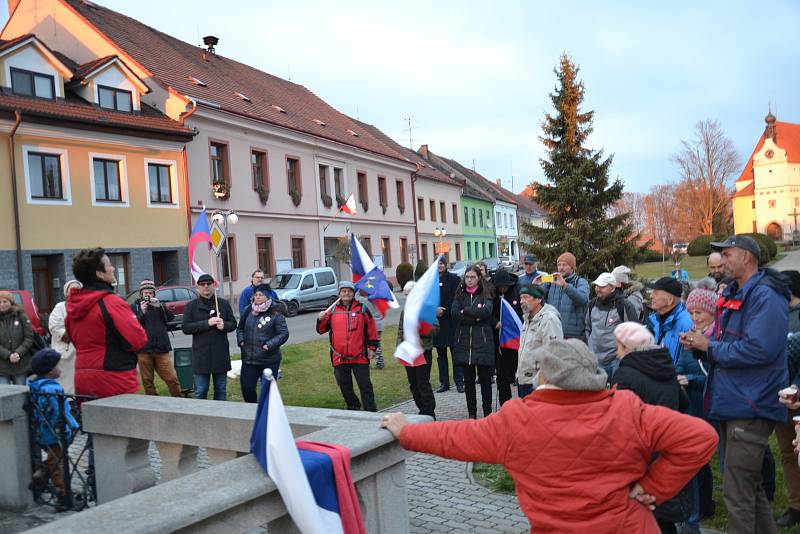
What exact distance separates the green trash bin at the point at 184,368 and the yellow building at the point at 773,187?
264 ft

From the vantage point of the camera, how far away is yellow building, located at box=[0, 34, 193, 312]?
20.7 m

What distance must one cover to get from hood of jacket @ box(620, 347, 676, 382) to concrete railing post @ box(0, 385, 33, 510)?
4.32 metres

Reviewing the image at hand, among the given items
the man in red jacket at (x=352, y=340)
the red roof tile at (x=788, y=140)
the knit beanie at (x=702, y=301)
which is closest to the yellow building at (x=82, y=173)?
the man in red jacket at (x=352, y=340)

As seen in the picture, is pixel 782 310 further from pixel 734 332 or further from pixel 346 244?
pixel 346 244

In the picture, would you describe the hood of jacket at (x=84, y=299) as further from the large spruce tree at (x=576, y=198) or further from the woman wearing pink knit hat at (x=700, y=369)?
the large spruce tree at (x=576, y=198)

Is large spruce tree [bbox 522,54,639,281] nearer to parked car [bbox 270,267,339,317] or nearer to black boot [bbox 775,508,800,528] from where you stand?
parked car [bbox 270,267,339,317]

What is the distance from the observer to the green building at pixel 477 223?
55.0 metres

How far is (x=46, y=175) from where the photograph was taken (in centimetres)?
2175

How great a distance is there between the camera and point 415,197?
1774 inches

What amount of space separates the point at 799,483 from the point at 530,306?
2979 millimetres

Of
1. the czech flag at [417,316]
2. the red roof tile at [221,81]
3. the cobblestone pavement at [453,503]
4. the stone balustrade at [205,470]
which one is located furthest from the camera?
the red roof tile at [221,81]

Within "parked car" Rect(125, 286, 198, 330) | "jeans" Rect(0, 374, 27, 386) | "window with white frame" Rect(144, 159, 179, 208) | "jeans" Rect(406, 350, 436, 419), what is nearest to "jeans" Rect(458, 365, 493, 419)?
"jeans" Rect(406, 350, 436, 419)

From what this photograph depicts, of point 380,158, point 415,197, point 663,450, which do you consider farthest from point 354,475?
point 415,197

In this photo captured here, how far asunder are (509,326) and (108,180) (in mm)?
19702
